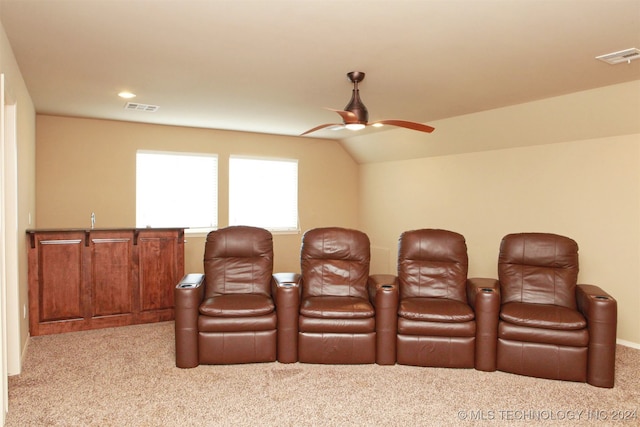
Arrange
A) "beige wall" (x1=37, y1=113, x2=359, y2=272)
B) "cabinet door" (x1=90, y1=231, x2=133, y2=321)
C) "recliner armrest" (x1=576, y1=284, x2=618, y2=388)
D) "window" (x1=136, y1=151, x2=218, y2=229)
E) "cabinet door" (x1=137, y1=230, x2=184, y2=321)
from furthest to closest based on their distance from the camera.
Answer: "window" (x1=136, y1=151, x2=218, y2=229)
"beige wall" (x1=37, y1=113, x2=359, y2=272)
"cabinet door" (x1=137, y1=230, x2=184, y2=321)
"cabinet door" (x1=90, y1=231, x2=133, y2=321)
"recliner armrest" (x1=576, y1=284, x2=618, y2=388)

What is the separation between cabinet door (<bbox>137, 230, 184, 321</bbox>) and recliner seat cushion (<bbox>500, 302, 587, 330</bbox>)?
352 centimetres

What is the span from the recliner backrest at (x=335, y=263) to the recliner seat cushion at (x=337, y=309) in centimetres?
32

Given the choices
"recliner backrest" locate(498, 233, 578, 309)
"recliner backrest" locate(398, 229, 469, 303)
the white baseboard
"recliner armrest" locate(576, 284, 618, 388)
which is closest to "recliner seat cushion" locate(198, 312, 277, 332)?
"recliner backrest" locate(398, 229, 469, 303)

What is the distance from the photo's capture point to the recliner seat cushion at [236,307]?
367 cm

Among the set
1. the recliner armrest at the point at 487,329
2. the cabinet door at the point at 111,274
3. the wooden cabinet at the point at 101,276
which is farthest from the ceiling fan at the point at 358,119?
the cabinet door at the point at 111,274

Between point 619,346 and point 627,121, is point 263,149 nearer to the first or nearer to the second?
point 627,121

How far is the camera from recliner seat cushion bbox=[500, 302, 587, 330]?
3.39 meters

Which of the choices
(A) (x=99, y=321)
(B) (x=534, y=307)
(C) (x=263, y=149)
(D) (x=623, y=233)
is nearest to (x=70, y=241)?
(A) (x=99, y=321)

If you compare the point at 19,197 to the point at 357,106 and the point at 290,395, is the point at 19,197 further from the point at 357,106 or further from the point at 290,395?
the point at 357,106

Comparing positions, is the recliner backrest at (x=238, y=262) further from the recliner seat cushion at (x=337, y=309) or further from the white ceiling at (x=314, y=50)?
the white ceiling at (x=314, y=50)

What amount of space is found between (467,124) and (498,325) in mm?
2739

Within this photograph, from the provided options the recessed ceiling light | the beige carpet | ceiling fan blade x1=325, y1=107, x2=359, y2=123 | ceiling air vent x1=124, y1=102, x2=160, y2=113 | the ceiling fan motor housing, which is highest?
ceiling air vent x1=124, y1=102, x2=160, y2=113

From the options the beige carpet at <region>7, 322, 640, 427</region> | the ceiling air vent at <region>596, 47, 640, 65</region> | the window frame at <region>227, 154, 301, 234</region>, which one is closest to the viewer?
the beige carpet at <region>7, 322, 640, 427</region>

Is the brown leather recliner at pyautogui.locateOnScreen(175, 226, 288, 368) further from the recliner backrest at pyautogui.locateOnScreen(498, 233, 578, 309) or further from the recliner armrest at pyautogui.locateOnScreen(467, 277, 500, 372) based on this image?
the recliner backrest at pyautogui.locateOnScreen(498, 233, 578, 309)
